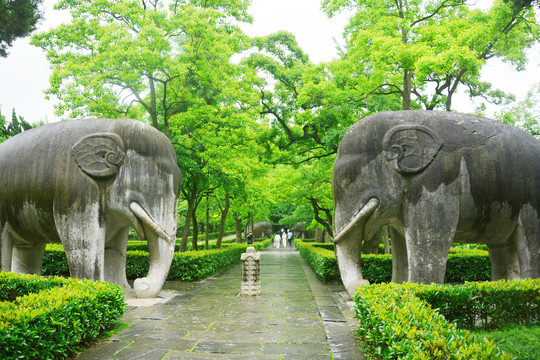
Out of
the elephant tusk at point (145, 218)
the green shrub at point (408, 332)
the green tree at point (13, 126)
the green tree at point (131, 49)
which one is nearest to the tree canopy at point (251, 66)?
the green tree at point (131, 49)

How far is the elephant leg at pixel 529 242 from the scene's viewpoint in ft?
19.9

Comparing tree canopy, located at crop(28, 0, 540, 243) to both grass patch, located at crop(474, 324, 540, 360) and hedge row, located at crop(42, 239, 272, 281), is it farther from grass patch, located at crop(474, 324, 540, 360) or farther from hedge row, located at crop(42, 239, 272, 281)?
grass patch, located at crop(474, 324, 540, 360)

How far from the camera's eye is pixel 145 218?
22.7 ft

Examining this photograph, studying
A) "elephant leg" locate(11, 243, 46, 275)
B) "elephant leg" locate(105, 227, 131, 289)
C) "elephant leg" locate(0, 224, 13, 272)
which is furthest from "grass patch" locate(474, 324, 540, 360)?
"elephant leg" locate(11, 243, 46, 275)

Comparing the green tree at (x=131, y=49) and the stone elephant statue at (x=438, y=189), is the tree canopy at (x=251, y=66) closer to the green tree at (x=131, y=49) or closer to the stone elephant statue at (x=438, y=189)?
the green tree at (x=131, y=49)

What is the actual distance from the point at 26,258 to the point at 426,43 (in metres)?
11.0

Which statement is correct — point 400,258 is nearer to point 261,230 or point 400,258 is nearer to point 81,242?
point 81,242

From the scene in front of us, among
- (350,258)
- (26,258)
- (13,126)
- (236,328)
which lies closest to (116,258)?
(26,258)

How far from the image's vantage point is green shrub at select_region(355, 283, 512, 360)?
2.90 meters

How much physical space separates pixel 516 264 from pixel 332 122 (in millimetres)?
7892

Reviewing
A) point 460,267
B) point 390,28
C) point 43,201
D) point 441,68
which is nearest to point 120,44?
point 43,201

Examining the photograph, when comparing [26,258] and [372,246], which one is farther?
[372,246]

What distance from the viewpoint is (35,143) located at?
7.05 meters

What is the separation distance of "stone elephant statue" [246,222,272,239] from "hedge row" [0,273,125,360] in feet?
125
